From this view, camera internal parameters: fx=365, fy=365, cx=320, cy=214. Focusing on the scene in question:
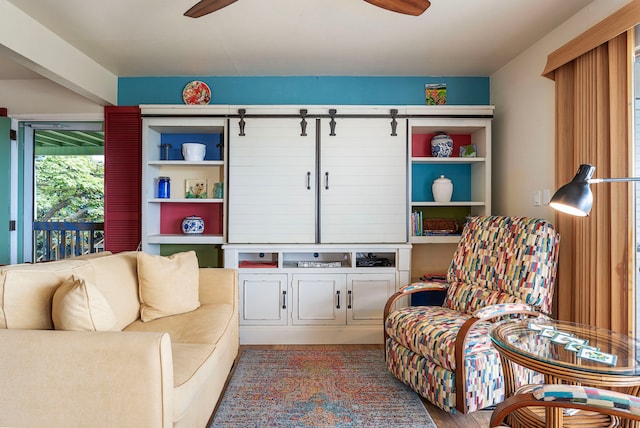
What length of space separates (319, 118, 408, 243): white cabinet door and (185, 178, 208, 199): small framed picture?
1.26m

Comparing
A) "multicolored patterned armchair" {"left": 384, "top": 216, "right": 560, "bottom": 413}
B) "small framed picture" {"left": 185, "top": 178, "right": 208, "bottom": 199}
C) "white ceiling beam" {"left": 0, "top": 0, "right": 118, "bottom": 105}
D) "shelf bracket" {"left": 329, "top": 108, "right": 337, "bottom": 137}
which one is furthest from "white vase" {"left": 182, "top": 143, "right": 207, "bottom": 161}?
"multicolored patterned armchair" {"left": 384, "top": 216, "right": 560, "bottom": 413}

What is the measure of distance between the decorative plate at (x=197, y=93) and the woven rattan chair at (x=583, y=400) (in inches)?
137

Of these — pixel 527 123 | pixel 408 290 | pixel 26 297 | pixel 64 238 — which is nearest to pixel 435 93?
pixel 527 123

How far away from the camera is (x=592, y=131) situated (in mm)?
2225

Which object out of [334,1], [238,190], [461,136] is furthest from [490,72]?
[238,190]

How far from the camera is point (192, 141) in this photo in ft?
12.3

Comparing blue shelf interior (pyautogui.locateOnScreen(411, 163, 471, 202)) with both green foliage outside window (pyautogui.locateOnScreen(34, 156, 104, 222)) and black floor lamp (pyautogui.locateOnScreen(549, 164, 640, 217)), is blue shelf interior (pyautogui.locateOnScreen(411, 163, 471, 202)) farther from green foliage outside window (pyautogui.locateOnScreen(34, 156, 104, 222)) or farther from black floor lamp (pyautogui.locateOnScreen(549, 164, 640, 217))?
green foliage outside window (pyautogui.locateOnScreen(34, 156, 104, 222))

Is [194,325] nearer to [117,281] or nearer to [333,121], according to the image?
[117,281]

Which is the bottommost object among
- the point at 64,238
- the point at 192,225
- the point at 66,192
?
the point at 64,238

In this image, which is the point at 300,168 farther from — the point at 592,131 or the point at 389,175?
the point at 592,131

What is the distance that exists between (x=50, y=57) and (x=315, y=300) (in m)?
2.84

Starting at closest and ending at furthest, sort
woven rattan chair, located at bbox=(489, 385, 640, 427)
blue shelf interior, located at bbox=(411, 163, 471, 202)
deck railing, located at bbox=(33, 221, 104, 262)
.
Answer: woven rattan chair, located at bbox=(489, 385, 640, 427), blue shelf interior, located at bbox=(411, 163, 471, 202), deck railing, located at bbox=(33, 221, 104, 262)

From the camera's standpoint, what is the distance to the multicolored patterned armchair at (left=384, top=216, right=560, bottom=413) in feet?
6.60

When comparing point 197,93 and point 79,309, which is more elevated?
point 197,93
